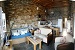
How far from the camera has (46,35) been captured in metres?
6.26

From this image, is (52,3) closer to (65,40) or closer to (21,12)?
(21,12)

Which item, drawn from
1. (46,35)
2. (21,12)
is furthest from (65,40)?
(21,12)

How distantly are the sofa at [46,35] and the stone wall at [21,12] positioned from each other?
1.14m

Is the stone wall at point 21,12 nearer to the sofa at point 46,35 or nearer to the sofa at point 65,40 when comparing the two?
the sofa at point 46,35

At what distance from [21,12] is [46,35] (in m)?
2.25

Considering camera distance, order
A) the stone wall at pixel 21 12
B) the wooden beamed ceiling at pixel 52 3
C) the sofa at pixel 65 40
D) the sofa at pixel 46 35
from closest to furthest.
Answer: the sofa at pixel 65 40 < the sofa at pixel 46 35 < the stone wall at pixel 21 12 < the wooden beamed ceiling at pixel 52 3

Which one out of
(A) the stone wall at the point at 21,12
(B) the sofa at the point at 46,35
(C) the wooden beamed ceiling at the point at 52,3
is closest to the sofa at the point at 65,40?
(B) the sofa at the point at 46,35

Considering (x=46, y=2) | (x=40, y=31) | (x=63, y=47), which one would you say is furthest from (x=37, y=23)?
(x=63, y=47)

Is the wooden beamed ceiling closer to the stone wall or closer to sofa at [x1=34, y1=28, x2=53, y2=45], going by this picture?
the stone wall

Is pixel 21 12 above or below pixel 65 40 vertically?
above

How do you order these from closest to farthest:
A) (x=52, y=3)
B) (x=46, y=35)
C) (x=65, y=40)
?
1. (x=65, y=40)
2. (x=46, y=35)
3. (x=52, y=3)

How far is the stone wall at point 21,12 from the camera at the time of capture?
6.63m

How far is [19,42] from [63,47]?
3.10m

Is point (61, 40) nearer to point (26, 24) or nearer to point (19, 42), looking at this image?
point (19, 42)
